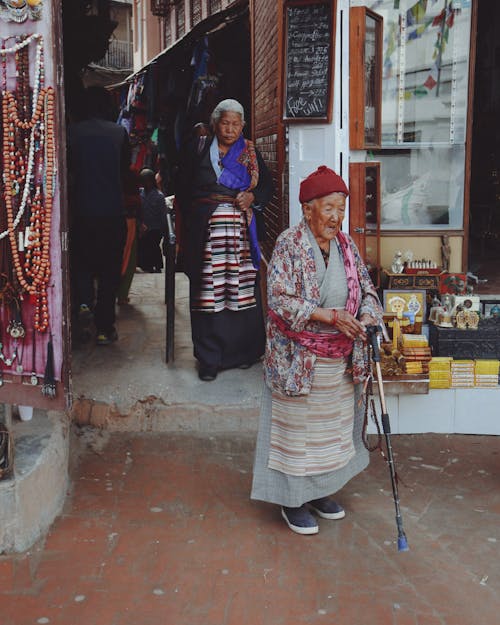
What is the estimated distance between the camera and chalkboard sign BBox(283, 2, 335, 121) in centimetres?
560

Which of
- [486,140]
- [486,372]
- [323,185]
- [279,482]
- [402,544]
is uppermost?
[486,140]

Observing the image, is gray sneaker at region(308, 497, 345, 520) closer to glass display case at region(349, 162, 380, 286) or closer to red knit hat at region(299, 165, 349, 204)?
red knit hat at region(299, 165, 349, 204)

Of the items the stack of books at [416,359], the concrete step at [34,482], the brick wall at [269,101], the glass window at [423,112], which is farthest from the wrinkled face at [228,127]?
the concrete step at [34,482]

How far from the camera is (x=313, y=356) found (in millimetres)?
3963

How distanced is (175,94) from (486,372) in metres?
4.87

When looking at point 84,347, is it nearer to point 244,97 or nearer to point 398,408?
point 398,408

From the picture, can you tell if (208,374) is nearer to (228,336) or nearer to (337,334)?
(228,336)

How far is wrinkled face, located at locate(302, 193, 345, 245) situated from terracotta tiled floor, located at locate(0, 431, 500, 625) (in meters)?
1.54

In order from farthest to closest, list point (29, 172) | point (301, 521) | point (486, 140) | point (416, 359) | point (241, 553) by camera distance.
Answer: point (486, 140), point (416, 359), point (301, 521), point (241, 553), point (29, 172)

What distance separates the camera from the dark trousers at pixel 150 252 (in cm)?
903

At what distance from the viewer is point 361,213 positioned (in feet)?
19.3

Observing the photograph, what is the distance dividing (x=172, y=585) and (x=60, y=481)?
1075 millimetres

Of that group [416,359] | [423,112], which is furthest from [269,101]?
[416,359]

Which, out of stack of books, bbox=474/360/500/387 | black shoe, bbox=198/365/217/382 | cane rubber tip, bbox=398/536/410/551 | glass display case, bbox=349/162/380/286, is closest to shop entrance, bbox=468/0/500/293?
glass display case, bbox=349/162/380/286
